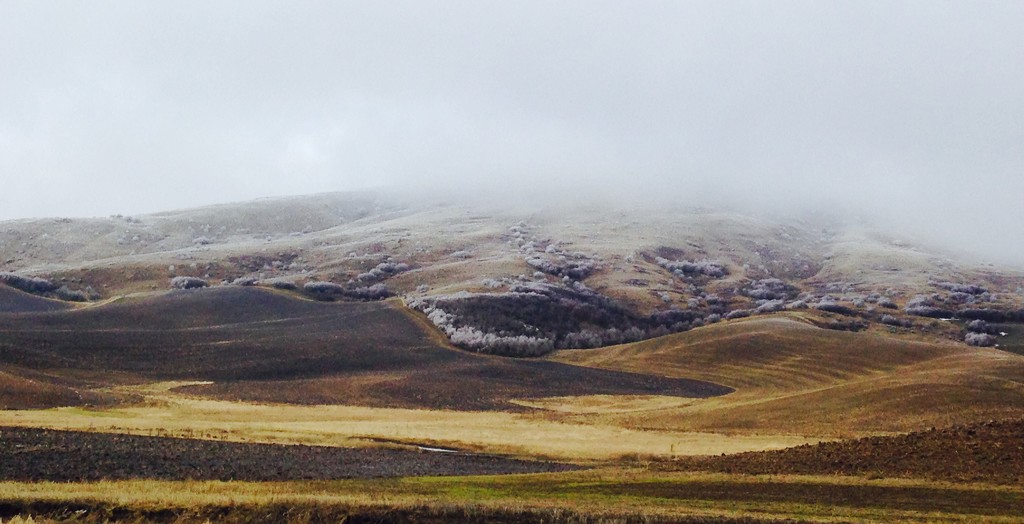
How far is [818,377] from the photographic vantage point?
92688 millimetres

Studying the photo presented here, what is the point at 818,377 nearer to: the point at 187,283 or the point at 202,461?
the point at 202,461

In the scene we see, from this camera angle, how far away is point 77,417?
168 ft

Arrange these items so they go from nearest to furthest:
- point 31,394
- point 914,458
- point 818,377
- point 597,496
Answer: point 597,496
point 914,458
point 31,394
point 818,377

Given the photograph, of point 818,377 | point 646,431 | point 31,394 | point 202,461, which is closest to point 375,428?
point 646,431

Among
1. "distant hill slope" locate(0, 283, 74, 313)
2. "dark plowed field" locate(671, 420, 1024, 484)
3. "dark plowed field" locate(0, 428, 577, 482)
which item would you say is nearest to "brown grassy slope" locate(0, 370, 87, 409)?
"dark plowed field" locate(0, 428, 577, 482)

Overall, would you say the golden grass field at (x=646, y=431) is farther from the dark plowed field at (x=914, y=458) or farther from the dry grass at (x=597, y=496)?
the dark plowed field at (x=914, y=458)

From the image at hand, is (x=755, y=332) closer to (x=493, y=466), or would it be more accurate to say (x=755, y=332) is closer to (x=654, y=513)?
(x=493, y=466)

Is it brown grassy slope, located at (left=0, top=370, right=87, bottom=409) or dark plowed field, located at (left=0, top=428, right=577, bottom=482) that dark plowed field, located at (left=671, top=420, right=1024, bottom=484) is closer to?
dark plowed field, located at (left=0, top=428, right=577, bottom=482)

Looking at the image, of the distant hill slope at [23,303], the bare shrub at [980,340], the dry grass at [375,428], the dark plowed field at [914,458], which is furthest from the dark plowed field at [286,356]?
the bare shrub at [980,340]

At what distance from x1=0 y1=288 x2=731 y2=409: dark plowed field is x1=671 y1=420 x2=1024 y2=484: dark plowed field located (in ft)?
133

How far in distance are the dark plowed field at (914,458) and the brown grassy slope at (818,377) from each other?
1640 centimetres

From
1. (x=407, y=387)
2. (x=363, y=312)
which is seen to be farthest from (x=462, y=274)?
(x=407, y=387)

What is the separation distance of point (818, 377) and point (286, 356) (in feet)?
203

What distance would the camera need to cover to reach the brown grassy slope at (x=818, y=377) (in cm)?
6016
